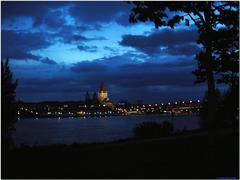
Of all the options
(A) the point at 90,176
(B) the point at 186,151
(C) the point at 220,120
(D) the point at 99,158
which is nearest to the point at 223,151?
(B) the point at 186,151

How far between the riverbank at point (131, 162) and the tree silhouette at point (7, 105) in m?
0.82

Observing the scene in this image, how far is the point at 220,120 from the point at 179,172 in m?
15.7

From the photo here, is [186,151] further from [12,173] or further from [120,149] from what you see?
[12,173]

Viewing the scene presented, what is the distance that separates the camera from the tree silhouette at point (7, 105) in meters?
18.4

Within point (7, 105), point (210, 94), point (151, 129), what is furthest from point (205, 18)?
point (151, 129)

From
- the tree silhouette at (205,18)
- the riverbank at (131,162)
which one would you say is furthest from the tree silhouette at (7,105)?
the tree silhouette at (205,18)

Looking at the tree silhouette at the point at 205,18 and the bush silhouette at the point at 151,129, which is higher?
the tree silhouette at the point at 205,18

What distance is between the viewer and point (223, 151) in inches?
646

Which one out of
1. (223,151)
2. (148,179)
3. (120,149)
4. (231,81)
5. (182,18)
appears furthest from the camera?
A: (231,81)

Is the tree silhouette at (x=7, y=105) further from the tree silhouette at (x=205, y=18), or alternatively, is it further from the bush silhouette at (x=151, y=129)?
the bush silhouette at (x=151, y=129)

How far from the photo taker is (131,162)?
50.2 feet

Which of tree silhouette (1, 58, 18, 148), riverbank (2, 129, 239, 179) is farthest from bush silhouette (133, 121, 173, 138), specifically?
tree silhouette (1, 58, 18, 148)

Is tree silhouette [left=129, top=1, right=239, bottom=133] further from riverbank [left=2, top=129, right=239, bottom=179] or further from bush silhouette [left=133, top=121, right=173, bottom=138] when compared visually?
bush silhouette [left=133, top=121, right=173, bottom=138]

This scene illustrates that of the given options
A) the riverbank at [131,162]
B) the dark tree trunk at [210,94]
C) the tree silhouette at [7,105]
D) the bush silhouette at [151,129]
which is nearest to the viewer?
the riverbank at [131,162]
